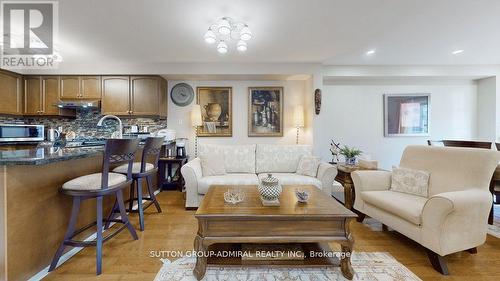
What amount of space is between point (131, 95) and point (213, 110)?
1.52 m

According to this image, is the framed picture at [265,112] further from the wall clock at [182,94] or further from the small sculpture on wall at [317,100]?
the wall clock at [182,94]

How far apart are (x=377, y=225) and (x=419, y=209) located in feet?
2.67

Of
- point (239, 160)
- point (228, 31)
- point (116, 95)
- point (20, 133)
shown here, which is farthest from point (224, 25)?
point (20, 133)

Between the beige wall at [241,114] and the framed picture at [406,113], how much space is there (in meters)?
A: 1.80

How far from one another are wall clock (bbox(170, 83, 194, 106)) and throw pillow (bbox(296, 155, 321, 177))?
8.37 feet

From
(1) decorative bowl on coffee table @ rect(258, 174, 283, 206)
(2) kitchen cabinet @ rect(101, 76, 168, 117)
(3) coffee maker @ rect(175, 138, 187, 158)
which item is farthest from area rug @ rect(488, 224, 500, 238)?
(2) kitchen cabinet @ rect(101, 76, 168, 117)

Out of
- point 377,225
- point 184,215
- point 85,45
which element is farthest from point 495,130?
point 85,45

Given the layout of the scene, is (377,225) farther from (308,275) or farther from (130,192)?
(130,192)

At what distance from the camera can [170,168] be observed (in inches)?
166

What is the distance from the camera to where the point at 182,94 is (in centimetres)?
436

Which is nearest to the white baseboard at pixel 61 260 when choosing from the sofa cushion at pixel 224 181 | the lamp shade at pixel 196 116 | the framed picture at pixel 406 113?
the sofa cushion at pixel 224 181

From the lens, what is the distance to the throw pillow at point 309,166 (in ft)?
10.6

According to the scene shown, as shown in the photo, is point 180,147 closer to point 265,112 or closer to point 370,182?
point 265,112

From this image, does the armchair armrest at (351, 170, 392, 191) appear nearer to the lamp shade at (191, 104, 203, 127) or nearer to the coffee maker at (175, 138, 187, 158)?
the lamp shade at (191, 104, 203, 127)
